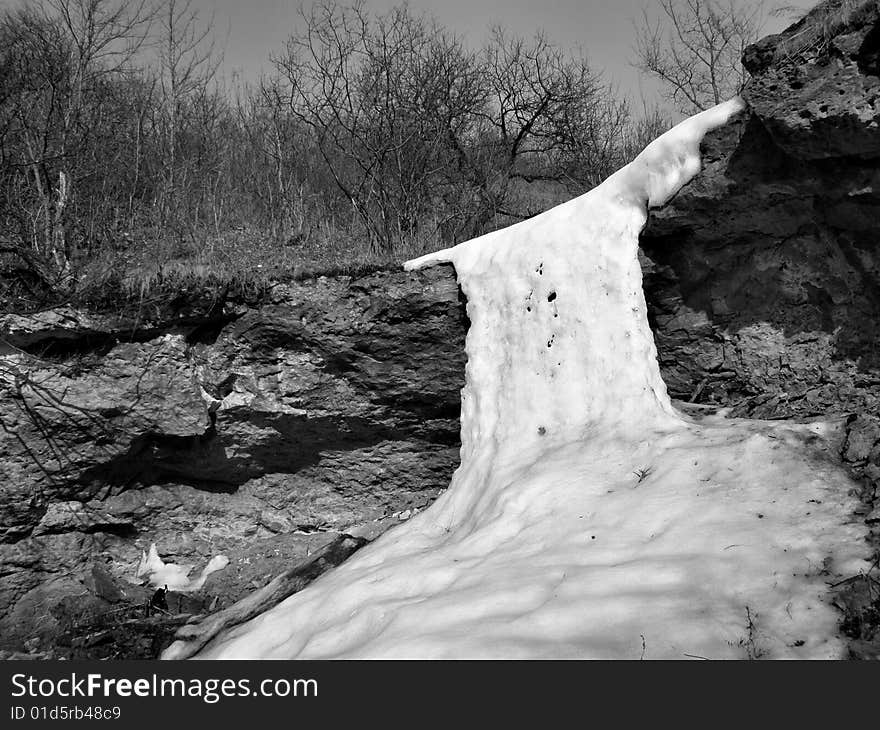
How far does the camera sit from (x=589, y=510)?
3207mm

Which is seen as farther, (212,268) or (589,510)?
(212,268)

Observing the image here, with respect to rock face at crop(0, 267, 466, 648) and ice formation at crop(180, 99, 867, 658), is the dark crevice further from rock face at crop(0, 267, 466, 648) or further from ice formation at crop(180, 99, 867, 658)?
ice formation at crop(180, 99, 867, 658)

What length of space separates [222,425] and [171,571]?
4.47 feet

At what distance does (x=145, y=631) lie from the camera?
4.32 meters

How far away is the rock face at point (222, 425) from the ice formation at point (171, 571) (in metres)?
0.08

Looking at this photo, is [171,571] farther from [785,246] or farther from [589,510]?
[785,246]

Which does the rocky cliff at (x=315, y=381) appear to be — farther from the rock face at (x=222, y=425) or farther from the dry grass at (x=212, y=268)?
the dry grass at (x=212, y=268)

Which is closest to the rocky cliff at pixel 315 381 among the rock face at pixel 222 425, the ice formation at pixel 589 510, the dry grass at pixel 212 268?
the rock face at pixel 222 425

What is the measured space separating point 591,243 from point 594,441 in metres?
1.58

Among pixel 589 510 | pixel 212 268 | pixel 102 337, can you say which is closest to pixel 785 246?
pixel 589 510

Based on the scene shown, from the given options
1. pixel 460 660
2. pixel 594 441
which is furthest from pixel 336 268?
pixel 460 660

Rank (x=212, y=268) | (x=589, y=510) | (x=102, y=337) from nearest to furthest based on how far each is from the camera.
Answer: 1. (x=589, y=510)
2. (x=102, y=337)
3. (x=212, y=268)

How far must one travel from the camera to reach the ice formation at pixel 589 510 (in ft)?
6.86

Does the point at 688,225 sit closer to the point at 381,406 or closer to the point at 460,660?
the point at 381,406
